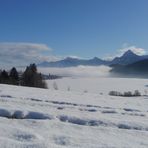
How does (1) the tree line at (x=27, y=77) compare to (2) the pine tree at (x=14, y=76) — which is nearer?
(1) the tree line at (x=27, y=77)

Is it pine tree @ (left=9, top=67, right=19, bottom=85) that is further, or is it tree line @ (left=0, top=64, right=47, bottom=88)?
pine tree @ (left=9, top=67, right=19, bottom=85)

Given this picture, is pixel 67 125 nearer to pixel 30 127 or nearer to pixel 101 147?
pixel 30 127

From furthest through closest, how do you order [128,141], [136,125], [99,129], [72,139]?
[136,125] → [99,129] → [128,141] → [72,139]

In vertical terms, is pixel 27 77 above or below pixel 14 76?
below

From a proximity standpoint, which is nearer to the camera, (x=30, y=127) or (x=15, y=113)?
(x=30, y=127)

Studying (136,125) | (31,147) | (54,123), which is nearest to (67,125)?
(54,123)

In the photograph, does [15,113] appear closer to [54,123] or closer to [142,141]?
[54,123]

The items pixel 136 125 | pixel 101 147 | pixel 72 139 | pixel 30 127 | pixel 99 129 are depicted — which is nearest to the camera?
pixel 101 147

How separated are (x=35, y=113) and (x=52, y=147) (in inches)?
301

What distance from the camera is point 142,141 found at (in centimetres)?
1314

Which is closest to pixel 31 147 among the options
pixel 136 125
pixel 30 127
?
pixel 30 127

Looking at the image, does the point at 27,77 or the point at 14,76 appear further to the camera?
the point at 27,77

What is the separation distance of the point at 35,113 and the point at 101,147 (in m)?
7.42

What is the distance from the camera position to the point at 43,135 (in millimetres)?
12227
